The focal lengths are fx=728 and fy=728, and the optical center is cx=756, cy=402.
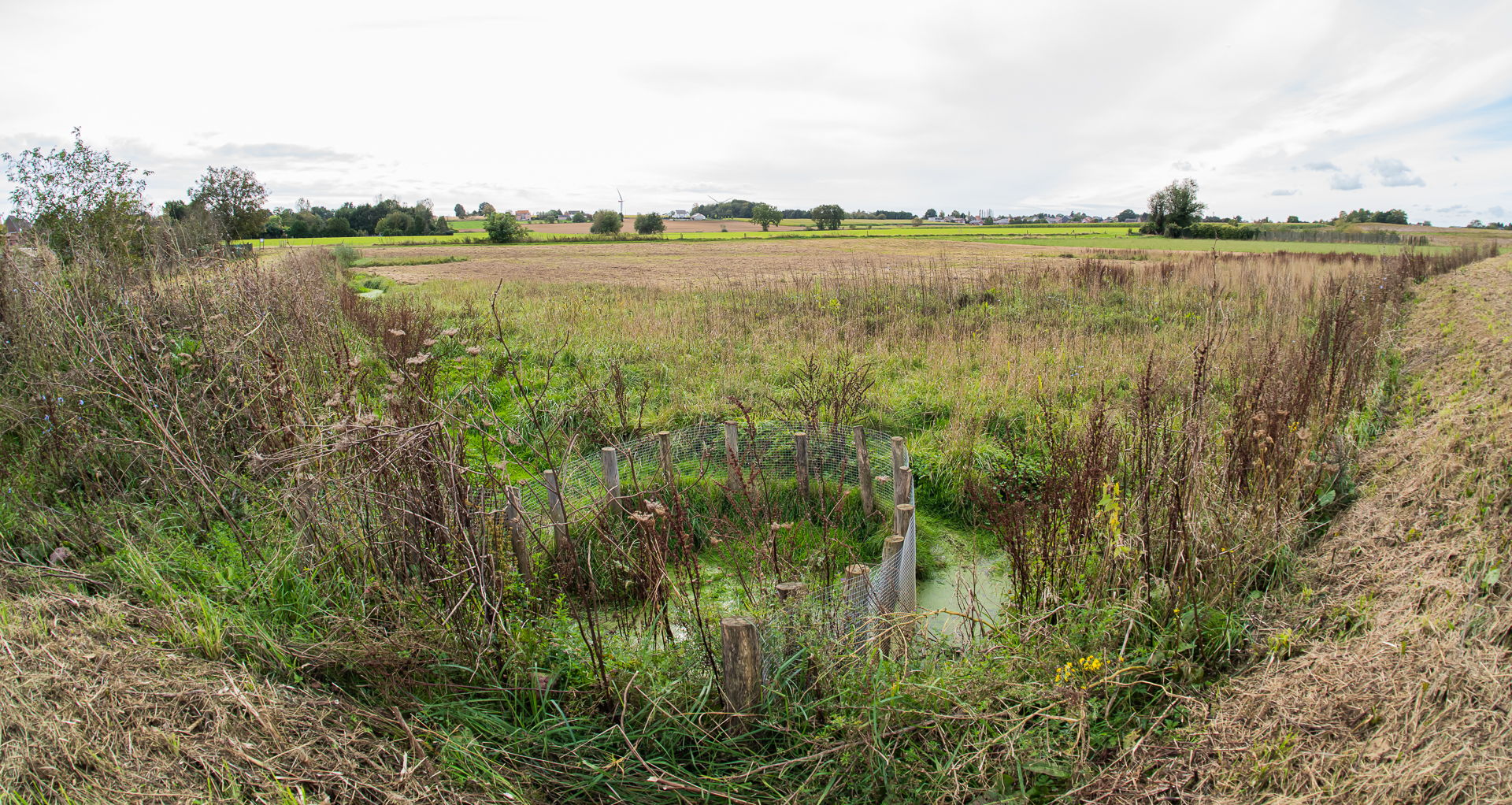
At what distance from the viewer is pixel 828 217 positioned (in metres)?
85.1

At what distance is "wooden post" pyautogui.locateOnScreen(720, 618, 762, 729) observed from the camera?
2.82m

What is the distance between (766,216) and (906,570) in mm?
86274

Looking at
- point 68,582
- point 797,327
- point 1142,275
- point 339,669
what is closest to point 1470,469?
point 339,669

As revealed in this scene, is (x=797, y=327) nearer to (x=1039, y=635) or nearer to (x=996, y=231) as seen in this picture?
(x=1039, y=635)

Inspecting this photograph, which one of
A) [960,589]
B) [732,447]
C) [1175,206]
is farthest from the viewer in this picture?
[1175,206]

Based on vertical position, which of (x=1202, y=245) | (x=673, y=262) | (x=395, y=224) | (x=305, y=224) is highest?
(x=395, y=224)

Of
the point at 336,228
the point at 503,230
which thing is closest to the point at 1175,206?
the point at 503,230

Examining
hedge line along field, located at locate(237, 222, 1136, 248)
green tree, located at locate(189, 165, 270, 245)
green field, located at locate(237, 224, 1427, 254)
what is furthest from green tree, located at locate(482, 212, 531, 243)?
green tree, located at locate(189, 165, 270, 245)

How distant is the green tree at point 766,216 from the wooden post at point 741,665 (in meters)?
85.2

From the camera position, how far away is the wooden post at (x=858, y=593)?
3326mm

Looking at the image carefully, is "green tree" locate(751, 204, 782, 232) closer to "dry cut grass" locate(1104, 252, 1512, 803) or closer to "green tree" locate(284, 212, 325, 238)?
"green tree" locate(284, 212, 325, 238)

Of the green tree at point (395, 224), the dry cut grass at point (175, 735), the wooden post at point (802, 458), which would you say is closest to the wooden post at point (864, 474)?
the wooden post at point (802, 458)

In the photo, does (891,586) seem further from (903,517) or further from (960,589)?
(960,589)

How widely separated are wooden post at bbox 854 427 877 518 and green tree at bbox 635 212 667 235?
234 feet
